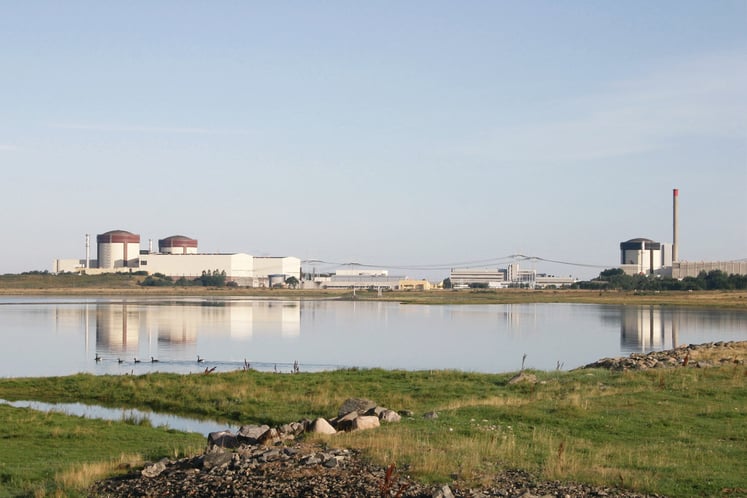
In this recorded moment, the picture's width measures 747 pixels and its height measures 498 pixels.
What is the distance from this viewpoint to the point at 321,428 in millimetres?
17875

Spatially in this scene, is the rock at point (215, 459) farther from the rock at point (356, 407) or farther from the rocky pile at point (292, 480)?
the rock at point (356, 407)

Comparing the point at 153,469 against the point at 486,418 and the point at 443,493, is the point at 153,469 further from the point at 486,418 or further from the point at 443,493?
the point at 486,418

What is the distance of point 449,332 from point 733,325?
2770cm

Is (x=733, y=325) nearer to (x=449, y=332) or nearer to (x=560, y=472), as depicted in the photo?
(x=449, y=332)

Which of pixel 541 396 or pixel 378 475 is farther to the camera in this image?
pixel 541 396

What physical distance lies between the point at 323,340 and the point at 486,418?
4145 centimetres

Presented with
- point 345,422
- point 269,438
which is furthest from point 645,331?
point 269,438

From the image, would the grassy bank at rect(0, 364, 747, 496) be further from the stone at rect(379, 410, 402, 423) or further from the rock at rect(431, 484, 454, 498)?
the rock at rect(431, 484, 454, 498)

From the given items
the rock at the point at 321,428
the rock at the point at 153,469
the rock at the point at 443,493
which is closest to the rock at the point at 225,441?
the rock at the point at 321,428

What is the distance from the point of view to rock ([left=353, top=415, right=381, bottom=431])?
59.8 ft

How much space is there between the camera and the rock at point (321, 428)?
58.4 feet

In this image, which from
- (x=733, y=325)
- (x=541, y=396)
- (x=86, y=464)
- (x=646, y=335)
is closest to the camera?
(x=86, y=464)

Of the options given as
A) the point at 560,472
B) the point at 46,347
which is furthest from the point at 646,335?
the point at 560,472

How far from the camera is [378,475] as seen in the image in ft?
44.9
